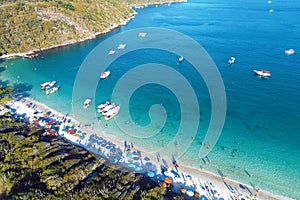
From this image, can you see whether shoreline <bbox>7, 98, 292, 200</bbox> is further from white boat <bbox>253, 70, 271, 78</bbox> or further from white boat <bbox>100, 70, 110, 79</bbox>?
white boat <bbox>253, 70, 271, 78</bbox>

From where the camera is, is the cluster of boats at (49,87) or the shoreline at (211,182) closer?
the shoreline at (211,182)

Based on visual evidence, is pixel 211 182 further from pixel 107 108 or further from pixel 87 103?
pixel 87 103

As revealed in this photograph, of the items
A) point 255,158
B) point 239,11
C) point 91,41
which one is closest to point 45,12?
point 91,41

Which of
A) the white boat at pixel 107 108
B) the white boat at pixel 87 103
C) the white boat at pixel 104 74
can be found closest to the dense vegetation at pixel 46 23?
the white boat at pixel 104 74

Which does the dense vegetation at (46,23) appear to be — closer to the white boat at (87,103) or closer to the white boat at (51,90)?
the white boat at (51,90)

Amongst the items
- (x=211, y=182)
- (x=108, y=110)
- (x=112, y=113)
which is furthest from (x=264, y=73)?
(x=108, y=110)

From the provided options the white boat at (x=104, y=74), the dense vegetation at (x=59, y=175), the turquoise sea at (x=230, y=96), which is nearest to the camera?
the dense vegetation at (x=59, y=175)
